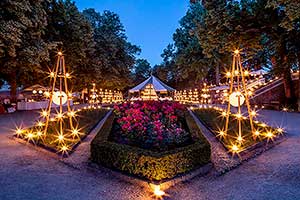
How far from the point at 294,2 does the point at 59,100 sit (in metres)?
10.1

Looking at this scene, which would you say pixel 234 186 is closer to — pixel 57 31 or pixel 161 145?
pixel 161 145

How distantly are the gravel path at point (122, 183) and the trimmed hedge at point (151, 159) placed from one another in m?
0.23

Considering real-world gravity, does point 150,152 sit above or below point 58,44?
below

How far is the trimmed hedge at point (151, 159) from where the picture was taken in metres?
4.11

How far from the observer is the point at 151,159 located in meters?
4.09

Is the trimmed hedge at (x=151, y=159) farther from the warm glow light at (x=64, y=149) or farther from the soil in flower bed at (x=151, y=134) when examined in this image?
the warm glow light at (x=64, y=149)

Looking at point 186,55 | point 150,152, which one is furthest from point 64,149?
point 186,55

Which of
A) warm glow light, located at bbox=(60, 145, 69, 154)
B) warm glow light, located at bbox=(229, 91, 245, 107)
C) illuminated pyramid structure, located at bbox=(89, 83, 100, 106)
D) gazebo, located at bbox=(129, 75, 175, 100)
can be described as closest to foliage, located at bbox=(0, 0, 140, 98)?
illuminated pyramid structure, located at bbox=(89, 83, 100, 106)

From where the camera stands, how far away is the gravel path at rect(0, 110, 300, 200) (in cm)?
369

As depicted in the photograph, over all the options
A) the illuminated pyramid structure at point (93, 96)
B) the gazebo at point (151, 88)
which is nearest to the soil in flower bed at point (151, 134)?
the gazebo at point (151, 88)

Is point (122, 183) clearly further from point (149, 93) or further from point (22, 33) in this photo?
point (149, 93)

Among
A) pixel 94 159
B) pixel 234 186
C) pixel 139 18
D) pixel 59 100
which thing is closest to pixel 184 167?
pixel 234 186

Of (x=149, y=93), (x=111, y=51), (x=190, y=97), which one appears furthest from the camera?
(x=190, y=97)

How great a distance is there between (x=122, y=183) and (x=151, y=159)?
26.4 inches
